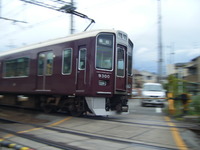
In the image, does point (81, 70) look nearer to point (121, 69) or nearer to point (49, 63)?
point (121, 69)

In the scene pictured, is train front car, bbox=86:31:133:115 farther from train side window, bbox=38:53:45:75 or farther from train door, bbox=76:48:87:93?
train side window, bbox=38:53:45:75

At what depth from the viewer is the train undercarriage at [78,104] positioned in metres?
8.78

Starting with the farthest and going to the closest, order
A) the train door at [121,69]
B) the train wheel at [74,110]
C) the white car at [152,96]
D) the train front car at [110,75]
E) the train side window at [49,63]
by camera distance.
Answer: the white car at [152,96] → the train side window at [49,63] → the train wheel at [74,110] → the train door at [121,69] → the train front car at [110,75]

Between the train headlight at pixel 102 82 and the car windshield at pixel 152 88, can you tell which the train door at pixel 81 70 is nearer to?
the train headlight at pixel 102 82

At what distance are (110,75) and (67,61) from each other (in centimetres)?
189

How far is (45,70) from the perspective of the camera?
34.6 ft

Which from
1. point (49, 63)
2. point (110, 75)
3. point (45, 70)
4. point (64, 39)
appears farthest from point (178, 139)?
point (45, 70)

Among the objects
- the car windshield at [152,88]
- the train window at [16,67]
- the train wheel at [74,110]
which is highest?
the train window at [16,67]

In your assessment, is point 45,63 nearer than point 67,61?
No

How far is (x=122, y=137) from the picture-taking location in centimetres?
624

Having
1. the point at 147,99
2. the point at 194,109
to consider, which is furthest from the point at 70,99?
the point at 147,99

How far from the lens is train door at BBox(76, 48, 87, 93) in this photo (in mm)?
8758

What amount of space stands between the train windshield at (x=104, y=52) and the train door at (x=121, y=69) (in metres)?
0.51

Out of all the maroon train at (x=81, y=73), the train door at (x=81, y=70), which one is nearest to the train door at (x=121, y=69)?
the maroon train at (x=81, y=73)
